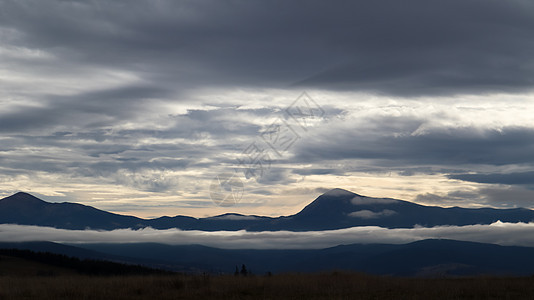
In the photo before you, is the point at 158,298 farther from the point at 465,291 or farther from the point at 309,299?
the point at 465,291

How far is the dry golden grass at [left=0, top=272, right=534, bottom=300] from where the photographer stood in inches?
1442

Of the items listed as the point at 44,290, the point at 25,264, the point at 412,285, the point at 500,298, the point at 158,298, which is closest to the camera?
the point at 500,298

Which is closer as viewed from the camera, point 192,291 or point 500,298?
point 500,298

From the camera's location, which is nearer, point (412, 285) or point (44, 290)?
point (44, 290)

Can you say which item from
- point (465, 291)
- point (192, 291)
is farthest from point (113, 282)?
point (465, 291)

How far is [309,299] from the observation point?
35.1 meters

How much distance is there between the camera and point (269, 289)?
132ft

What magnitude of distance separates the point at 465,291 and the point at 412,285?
541 cm

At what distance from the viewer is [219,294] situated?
37.9m

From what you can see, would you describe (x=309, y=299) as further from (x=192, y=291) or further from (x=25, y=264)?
(x=25, y=264)

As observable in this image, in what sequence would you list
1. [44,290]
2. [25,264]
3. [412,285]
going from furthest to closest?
[25,264], [412,285], [44,290]

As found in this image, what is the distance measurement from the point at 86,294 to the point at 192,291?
22.3 feet

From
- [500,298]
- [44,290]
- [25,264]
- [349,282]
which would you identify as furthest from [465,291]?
[25,264]

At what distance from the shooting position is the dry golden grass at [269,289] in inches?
1442
